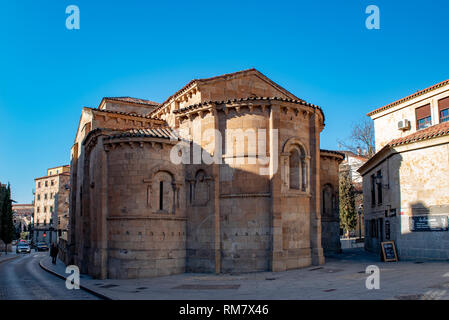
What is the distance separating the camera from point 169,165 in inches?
781

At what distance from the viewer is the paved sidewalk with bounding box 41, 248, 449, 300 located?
1231 centimetres

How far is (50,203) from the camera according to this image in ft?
271

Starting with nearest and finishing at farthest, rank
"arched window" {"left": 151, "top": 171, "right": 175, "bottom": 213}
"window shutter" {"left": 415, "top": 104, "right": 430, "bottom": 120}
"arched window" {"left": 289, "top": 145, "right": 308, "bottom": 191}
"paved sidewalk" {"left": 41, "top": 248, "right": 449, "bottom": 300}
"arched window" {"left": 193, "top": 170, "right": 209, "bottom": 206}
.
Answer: "paved sidewalk" {"left": 41, "top": 248, "right": 449, "bottom": 300}
"arched window" {"left": 151, "top": 171, "right": 175, "bottom": 213}
"arched window" {"left": 193, "top": 170, "right": 209, "bottom": 206}
"arched window" {"left": 289, "top": 145, "right": 308, "bottom": 191}
"window shutter" {"left": 415, "top": 104, "right": 430, "bottom": 120}

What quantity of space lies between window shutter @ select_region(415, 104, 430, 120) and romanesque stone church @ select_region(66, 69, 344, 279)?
8.97 m

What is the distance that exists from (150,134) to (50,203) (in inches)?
2836

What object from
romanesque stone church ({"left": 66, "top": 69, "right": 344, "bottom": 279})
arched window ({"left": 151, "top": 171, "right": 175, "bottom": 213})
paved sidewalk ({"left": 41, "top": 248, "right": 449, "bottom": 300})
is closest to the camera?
paved sidewalk ({"left": 41, "top": 248, "right": 449, "bottom": 300})

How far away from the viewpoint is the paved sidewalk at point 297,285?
12.3 m

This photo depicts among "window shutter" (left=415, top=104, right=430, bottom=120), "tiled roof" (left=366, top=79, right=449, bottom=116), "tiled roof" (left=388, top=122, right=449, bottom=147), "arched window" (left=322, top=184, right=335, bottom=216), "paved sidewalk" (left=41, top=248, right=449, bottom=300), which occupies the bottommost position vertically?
"paved sidewalk" (left=41, top=248, right=449, bottom=300)

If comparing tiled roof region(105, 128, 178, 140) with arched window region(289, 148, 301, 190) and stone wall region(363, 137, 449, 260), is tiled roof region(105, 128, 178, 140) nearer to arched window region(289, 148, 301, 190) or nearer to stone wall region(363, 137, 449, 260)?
arched window region(289, 148, 301, 190)

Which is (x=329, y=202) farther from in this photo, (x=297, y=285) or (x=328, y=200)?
(x=297, y=285)

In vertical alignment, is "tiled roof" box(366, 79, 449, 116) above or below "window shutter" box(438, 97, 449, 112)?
above

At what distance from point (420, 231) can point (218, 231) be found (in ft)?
35.9

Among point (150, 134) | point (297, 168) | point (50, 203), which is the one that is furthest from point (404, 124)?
point (50, 203)

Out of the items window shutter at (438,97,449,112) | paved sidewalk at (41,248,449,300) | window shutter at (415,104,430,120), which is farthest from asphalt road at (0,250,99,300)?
window shutter at (415,104,430,120)
